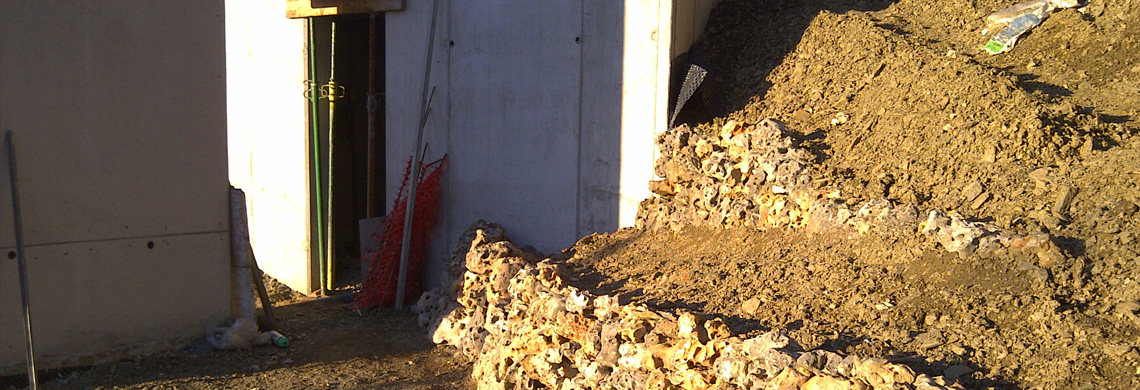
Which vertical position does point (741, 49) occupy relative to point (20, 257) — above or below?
above

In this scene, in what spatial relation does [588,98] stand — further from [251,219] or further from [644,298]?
[251,219]

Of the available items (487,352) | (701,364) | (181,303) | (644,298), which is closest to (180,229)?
(181,303)

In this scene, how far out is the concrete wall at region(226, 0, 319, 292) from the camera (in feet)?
26.5

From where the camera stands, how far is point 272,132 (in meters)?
8.36

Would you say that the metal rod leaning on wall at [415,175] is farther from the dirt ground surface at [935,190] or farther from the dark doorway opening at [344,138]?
the dirt ground surface at [935,190]

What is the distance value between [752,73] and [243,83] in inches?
210

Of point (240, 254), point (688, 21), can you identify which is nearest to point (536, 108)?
point (688, 21)

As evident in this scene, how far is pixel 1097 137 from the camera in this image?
4031mm

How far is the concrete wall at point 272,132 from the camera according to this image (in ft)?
26.5

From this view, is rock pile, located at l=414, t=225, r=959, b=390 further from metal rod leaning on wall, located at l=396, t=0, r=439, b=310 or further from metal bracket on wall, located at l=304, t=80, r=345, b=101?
metal bracket on wall, located at l=304, t=80, r=345, b=101

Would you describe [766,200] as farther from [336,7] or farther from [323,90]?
[323,90]

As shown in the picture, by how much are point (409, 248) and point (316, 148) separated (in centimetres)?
173

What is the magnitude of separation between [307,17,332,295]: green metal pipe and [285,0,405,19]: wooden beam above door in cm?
14

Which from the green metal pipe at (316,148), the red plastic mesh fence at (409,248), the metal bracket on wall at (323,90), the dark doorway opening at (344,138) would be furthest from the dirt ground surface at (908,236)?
the metal bracket on wall at (323,90)
